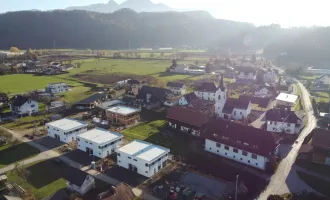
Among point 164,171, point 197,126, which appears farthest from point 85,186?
point 197,126

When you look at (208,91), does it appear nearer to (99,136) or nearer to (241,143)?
(241,143)

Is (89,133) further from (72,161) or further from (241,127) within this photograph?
(241,127)

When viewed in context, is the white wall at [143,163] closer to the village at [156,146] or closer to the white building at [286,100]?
the village at [156,146]

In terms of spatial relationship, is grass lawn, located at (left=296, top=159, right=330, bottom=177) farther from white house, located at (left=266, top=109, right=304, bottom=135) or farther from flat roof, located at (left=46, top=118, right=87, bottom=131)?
flat roof, located at (left=46, top=118, right=87, bottom=131)

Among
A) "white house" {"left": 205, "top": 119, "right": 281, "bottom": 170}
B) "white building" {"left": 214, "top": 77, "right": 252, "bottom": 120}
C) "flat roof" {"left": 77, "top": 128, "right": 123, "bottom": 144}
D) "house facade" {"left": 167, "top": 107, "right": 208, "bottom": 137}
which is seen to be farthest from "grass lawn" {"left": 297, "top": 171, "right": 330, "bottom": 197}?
"flat roof" {"left": 77, "top": 128, "right": 123, "bottom": 144}

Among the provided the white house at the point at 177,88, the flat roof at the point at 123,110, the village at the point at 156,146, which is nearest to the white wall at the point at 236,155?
the village at the point at 156,146
